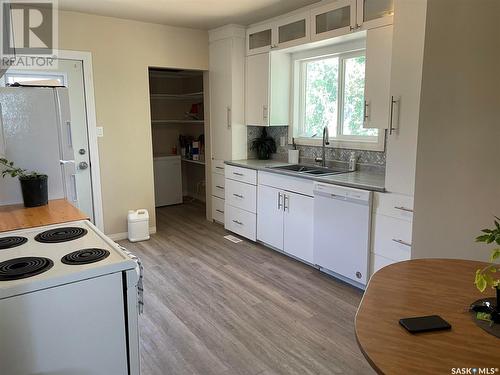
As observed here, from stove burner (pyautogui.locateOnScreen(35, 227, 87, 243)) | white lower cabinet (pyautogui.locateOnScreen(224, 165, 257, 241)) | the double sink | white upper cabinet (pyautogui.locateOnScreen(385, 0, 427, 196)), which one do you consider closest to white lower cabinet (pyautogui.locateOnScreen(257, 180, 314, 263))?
white lower cabinet (pyautogui.locateOnScreen(224, 165, 257, 241))

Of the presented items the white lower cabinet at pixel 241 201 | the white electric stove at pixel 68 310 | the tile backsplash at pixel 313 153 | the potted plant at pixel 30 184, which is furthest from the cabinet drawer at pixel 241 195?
the white electric stove at pixel 68 310

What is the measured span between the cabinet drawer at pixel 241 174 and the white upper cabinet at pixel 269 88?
1.91ft

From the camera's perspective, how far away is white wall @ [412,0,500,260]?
1650 millimetres

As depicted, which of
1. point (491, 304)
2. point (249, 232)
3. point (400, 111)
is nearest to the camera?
point (491, 304)

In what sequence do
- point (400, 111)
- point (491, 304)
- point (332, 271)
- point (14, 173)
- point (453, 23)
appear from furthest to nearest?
point (332, 271)
point (400, 111)
point (14, 173)
point (453, 23)
point (491, 304)

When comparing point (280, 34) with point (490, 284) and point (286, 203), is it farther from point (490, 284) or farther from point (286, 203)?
point (490, 284)

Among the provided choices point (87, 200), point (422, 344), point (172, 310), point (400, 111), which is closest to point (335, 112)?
point (400, 111)

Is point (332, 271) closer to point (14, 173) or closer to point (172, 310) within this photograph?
point (172, 310)

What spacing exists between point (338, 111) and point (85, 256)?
120 inches

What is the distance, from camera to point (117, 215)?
4.43 m

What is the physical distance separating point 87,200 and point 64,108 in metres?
1.74

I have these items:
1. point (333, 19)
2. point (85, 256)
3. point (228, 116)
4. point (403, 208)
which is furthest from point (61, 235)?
point (228, 116)

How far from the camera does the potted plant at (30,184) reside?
97.2 inches

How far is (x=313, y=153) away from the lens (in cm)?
423
